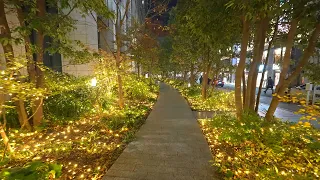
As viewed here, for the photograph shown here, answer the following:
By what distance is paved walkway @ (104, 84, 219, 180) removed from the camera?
3.28 meters

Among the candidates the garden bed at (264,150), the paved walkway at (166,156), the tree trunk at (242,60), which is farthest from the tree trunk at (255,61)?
the paved walkway at (166,156)

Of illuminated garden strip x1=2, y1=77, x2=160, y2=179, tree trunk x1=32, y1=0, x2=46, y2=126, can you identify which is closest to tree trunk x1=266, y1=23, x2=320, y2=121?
illuminated garden strip x1=2, y1=77, x2=160, y2=179

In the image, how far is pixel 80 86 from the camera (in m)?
8.19

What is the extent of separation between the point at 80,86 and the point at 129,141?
15.0ft

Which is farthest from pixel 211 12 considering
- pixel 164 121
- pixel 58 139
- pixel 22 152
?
pixel 22 152

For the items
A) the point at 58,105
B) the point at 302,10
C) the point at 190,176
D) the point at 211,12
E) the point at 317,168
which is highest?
the point at 211,12

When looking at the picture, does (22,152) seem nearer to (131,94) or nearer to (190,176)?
(190,176)

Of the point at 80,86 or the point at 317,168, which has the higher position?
the point at 80,86

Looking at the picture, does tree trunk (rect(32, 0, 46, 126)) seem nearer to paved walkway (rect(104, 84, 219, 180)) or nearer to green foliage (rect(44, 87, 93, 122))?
green foliage (rect(44, 87, 93, 122))

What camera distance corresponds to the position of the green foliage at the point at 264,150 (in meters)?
2.99

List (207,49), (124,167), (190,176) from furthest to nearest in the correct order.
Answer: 1. (207,49)
2. (124,167)
3. (190,176)

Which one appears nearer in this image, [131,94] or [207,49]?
[207,49]

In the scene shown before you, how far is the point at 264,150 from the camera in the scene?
3.73m

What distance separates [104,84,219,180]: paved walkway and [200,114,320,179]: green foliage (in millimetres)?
341
